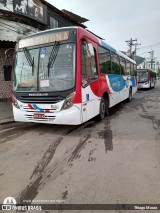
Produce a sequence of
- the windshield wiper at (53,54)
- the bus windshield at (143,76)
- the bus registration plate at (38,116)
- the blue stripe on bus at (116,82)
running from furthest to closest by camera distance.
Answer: the bus windshield at (143,76) < the blue stripe on bus at (116,82) < the bus registration plate at (38,116) < the windshield wiper at (53,54)

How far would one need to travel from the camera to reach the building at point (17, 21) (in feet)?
41.1

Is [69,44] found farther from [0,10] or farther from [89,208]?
[0,10]

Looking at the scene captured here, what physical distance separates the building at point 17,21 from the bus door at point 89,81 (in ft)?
21.8

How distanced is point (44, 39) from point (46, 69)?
0.94m

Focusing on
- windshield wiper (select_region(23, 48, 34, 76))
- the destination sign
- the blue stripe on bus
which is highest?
the destination sign

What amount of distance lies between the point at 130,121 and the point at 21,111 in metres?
3.95

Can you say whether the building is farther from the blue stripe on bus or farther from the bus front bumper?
the bus front bumper

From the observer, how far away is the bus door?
18.4 feet

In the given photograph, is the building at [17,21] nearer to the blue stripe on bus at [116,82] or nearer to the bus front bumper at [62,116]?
the blue stripe on bus at [116,82]

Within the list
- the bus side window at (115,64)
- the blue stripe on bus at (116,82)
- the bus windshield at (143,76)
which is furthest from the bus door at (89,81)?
the bus windshield at (143,76)

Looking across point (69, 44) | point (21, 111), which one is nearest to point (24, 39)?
point (69, 44)

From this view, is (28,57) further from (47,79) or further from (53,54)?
(47,79)

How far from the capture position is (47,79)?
18.2 ft

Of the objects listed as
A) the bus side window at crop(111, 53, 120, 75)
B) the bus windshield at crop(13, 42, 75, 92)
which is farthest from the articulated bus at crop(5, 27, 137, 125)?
the bus side window at crop(111, 53, 120, 75)
